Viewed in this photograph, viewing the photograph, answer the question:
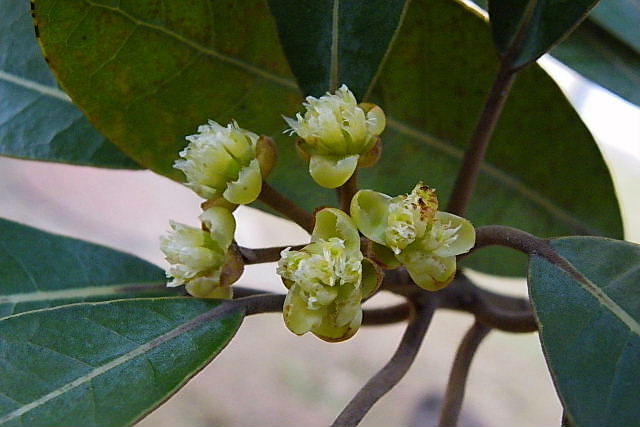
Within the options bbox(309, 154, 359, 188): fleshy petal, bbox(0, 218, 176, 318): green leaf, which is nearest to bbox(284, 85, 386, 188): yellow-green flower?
bbox(309, 154, 359, 188): fleshy petal

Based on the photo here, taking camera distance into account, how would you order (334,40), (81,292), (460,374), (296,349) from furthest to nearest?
1. (296,349)
2. (460,374)
3. (81,292)
4. (334,40)

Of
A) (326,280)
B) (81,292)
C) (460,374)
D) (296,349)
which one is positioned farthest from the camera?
(296,349)

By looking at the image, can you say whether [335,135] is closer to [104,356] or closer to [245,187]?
[245,187]

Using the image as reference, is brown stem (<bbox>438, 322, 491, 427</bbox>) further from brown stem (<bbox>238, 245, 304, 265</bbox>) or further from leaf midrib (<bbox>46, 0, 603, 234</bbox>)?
brown stem (<bbox>238, 245, 304, 265</bbox>)


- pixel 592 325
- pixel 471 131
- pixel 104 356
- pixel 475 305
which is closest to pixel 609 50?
pixel 471 131

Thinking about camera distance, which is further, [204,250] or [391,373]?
[391,373]

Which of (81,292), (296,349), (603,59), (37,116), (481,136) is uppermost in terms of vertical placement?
(603,59)

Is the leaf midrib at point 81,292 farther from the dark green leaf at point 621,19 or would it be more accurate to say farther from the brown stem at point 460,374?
the dark green leaf at point 621,19
